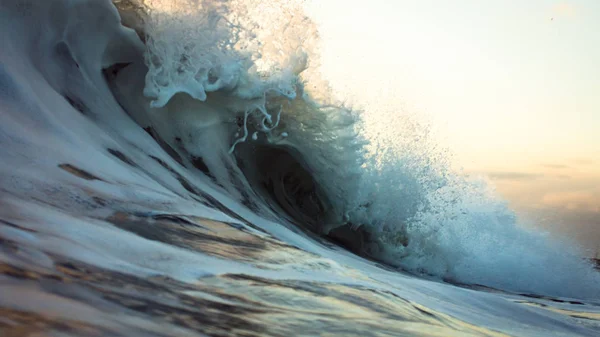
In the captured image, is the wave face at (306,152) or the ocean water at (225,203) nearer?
the ocean water at (225,203)

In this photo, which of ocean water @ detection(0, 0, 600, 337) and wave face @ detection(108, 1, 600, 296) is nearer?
ocean water @ detection(0, 0, 600, 337)

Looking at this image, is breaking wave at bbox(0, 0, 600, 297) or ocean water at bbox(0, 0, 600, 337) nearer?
ocean water at bbox(0, 0, 600, 337)

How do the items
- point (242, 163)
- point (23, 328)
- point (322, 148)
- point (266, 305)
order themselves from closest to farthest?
point (23, 328) → point (266, 305) → point (242, 163) → point (322, 148)

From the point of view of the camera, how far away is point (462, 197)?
6078 millimetres

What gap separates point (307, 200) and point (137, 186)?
111 inches

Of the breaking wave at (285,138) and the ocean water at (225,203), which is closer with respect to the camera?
the ocean water at (225,203)

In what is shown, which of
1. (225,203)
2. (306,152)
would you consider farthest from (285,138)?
(225,203)

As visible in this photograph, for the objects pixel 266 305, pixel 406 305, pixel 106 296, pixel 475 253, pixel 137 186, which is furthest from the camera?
pixel 475 253

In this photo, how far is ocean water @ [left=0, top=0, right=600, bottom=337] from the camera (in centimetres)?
140

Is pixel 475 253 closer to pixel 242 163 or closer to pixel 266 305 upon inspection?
pixel 242 163

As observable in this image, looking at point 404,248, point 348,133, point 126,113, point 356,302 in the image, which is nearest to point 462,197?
point 404,248

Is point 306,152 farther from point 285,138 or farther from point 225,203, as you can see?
point 225,203

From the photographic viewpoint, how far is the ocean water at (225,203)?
4.59 ft

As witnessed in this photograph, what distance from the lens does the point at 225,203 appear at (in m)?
3.87
